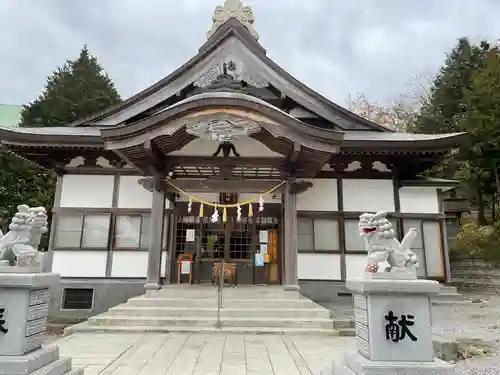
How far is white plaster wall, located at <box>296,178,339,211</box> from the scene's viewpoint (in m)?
11.3

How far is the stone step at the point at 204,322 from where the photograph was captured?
778 cm

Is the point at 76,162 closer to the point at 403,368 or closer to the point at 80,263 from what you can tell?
the point at 80,263

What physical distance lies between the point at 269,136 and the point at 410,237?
5.44 meters

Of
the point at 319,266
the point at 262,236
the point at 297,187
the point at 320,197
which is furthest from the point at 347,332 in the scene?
the point at 262,236

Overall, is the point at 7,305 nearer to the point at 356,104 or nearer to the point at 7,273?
the point at 7,273

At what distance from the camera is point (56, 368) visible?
13.1 ft

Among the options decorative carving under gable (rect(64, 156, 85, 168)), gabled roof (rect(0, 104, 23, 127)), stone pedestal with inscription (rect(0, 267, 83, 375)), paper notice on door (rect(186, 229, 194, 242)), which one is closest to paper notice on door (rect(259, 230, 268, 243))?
paper notice on door (rect(186, 229, 194, 242))

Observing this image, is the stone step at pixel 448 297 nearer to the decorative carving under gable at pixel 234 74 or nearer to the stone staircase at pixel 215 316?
the stone staircase at pixel 215 316

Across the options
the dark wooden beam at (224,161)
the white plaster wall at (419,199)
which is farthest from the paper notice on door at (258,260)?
the white plaster wall at (419,199)

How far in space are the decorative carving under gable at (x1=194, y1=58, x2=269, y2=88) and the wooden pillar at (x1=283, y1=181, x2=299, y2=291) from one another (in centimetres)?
A: 399

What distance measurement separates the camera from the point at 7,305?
12.8 feet

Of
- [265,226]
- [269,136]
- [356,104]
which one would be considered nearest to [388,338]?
[269,136]

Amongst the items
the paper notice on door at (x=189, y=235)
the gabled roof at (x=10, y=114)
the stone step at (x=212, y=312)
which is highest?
the gabled roof at (x=10, y=114)

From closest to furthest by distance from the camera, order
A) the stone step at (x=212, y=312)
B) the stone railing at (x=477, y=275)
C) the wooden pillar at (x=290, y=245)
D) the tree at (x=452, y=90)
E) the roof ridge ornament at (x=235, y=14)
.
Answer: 1. the stone step at (x=212, y=312)
2. the wooden pillar at (x=290, y=245)
3. the stone railing at (x=477, y=275)
4. the roof ridge ornament at (x=235, y=14)
5. the tree at (x=452, y=90)
